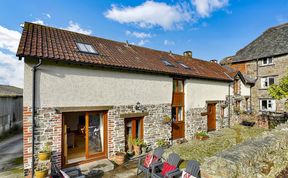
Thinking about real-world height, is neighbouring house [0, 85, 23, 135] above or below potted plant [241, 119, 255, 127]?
above

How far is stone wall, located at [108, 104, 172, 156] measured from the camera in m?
8.91

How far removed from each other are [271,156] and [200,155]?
14.1 ft

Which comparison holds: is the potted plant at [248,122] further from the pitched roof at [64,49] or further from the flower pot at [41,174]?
the flower pot at [41,174]

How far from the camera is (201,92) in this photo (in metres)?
14.1

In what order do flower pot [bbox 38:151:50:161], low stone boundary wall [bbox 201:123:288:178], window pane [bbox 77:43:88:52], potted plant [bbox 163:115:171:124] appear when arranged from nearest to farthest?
low stone boundary wall [bbox 201:123:288:178]
flower pot [bbox 38:151:50:161]
window pane [bbox 77:43:88:52]
potted plant [bbox 163:115:171:124]

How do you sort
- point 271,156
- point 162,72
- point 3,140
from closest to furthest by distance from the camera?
point 271,156
point 162,72
point 3,140

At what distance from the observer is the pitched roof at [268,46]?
19580 millimetres

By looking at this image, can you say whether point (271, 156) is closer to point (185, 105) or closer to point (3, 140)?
point (185, 105)

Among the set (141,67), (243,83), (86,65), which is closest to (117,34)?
(141,67)

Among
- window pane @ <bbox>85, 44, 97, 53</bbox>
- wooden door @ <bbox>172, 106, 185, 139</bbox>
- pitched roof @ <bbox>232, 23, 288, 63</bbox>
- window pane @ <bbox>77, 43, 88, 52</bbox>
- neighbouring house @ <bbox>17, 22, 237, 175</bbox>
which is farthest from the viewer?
pitched roof @ <bbox>232, 23, 288, 63</bbox>

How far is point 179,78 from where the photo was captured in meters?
12.6

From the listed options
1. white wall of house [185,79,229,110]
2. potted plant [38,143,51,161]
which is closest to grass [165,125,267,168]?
white wall of house [185,79,229,110]

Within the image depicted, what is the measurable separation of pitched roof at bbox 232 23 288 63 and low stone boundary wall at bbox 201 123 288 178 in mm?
16425

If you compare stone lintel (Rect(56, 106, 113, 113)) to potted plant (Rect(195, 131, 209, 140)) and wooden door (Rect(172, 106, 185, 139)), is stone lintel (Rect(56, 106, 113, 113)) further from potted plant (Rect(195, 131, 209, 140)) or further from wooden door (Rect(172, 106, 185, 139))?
potted plant (Rect(195, 131, 209, 140))
